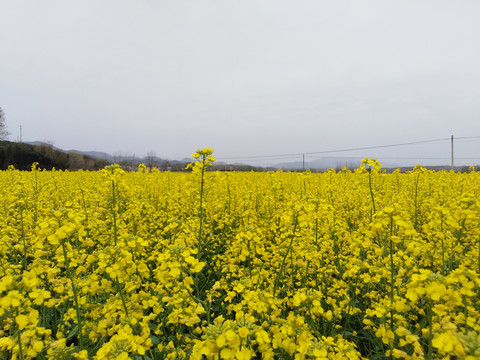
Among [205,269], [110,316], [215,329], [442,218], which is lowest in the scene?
[205,269]

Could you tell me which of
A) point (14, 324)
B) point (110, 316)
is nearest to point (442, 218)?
point (110, 316)

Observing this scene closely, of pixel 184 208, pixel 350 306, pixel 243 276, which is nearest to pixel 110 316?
pixel 243 276

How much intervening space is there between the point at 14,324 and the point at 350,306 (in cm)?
293

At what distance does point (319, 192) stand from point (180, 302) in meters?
6.83

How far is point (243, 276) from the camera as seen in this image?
233 centimetres

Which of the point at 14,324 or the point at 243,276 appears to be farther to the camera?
the point at 243,276

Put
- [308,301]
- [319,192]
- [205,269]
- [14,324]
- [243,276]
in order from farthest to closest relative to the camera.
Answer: [319,192] → [205,269] → [243,276] → [308,301] → [14,324]

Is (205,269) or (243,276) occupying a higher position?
(243,276)

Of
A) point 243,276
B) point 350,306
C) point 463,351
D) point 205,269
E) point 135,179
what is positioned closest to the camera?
point 463,351

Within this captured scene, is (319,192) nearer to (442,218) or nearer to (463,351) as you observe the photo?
(442,218)

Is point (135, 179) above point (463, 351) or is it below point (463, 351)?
above

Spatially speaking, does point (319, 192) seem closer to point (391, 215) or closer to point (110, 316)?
point (391, 215)

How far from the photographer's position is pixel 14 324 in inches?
62.4

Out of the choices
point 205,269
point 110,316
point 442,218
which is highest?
point 442,218
